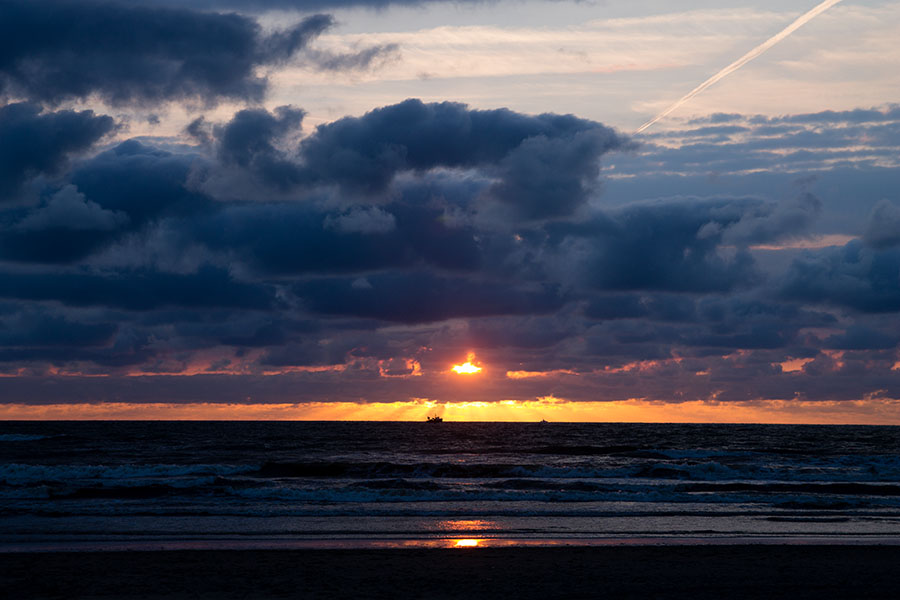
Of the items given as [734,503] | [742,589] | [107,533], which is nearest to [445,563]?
[742,589]

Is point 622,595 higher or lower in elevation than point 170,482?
lower

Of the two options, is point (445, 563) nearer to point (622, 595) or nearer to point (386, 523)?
point (622, 595)

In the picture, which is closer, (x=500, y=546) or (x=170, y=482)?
(x=500, y=546)

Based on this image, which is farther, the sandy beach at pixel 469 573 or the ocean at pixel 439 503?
the ocean at pixel 439 503

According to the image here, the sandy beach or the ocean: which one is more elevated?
the ocean

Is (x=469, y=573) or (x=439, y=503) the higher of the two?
(x=439, y=503)

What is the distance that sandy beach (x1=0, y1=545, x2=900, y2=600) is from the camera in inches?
661

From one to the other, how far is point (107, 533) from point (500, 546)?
1150 cm

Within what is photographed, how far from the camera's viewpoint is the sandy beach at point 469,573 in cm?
1680

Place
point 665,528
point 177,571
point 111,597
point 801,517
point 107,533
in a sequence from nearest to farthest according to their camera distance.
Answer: point 111,597 → point 177,571 → point 107,533 → point 665,528 → point 801,517

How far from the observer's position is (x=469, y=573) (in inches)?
733

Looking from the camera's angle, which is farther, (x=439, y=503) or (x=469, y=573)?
(x=439, y=503)

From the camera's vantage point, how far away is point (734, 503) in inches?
1390

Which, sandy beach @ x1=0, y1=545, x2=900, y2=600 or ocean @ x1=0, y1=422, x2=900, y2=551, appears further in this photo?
ocean @ x1=0, y1=422, x2=900, y2=551
